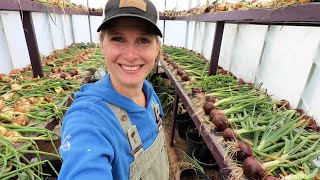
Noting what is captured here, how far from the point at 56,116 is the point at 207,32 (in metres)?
3.69

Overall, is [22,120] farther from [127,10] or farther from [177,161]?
[177,161]

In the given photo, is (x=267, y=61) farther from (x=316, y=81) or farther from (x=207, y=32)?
(x=207, y=32)

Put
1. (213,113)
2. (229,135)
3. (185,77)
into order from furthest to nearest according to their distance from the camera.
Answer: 1. (185,77)
2. (213,113)
3. (229,135)

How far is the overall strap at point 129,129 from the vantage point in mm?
806

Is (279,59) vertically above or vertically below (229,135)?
above

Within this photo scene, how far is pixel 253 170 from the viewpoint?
101 centimetres

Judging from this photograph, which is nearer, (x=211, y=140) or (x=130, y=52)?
(x=130, y=52)

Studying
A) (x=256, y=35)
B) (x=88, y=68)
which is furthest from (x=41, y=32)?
(x=256, y=35)

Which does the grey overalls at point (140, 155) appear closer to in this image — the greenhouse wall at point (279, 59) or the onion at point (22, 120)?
the onion at point (22, 120)

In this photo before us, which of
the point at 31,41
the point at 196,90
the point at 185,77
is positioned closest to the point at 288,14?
the point at 196,90

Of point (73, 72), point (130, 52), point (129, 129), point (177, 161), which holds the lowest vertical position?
point (177, 161)

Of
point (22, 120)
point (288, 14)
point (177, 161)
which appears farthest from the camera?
point (177, 161)

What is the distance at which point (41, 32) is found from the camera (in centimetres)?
418

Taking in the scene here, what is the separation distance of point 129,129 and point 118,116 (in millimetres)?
68
